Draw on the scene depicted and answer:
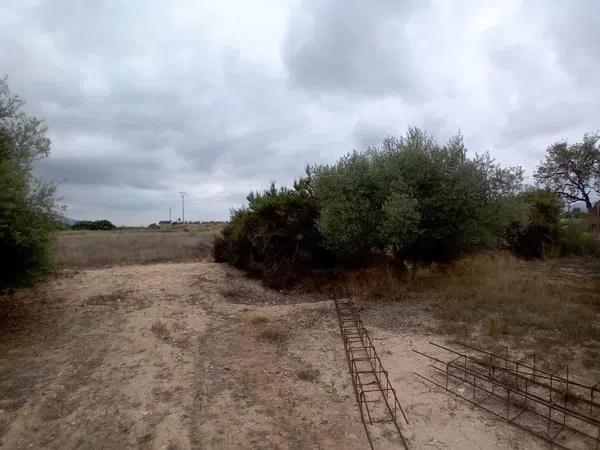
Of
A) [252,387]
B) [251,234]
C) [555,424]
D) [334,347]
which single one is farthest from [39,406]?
[251,234]

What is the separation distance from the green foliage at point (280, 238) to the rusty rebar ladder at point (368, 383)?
15.0 feet

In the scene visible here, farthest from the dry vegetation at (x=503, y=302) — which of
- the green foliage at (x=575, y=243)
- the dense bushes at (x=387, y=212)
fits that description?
the green foliage at (x=575, y=243)

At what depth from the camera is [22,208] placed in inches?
306

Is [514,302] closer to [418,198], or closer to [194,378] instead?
[418,198]

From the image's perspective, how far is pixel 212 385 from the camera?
6.13 meters

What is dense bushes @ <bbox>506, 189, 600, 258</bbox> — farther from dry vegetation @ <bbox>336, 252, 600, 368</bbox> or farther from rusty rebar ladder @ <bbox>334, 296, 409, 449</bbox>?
rusty rebar ladder @ <bbox>334, 296, 409, 449</bbox>

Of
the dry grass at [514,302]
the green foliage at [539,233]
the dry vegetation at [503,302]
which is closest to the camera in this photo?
the dry vegetation at [503,302]

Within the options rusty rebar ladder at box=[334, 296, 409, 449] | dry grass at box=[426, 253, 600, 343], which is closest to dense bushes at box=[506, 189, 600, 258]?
dry grass at box=[426, 253, 600, 343]

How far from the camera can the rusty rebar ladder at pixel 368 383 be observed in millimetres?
5156

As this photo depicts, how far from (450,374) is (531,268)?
12.4 meters

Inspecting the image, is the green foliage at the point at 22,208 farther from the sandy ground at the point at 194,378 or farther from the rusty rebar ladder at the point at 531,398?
the rusty rebar ladder at the point at 531,398

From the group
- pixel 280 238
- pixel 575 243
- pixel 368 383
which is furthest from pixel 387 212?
pixel 575 243

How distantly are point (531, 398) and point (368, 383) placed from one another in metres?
2.17

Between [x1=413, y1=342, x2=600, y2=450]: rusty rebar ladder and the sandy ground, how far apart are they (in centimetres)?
28
